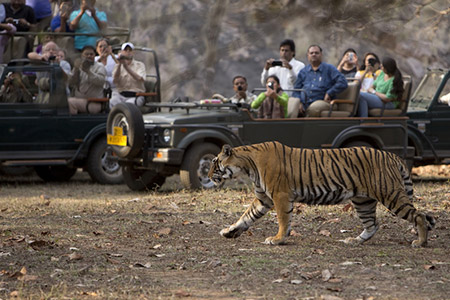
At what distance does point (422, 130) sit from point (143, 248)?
25.0ft

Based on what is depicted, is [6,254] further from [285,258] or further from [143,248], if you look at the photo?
[285,258]

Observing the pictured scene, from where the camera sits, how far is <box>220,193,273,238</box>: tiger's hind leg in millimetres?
7922

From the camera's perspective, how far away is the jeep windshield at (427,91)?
47.1ft

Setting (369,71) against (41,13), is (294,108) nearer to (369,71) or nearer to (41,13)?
(369,71)

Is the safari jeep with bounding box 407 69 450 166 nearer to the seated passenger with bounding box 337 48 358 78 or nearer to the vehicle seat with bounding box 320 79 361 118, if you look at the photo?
the seated passenger with bounding box 337 48 358 78

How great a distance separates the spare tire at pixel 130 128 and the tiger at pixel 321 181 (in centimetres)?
391

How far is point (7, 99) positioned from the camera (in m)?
13.5

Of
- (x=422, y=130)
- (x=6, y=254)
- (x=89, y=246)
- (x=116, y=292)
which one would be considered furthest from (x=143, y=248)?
(x=422, y=130)

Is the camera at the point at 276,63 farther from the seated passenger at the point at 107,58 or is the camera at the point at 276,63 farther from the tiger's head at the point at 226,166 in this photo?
the tiger's head at the point at 226,166

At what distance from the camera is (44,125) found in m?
13.5

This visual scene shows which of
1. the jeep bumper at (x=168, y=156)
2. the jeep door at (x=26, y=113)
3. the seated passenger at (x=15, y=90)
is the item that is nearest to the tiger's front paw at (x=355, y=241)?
the jeep bumper at (x=168, y=156)

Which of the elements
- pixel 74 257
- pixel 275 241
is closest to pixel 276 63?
pixel 275 241

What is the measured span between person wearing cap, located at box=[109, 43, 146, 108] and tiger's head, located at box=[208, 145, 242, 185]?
6026 mm

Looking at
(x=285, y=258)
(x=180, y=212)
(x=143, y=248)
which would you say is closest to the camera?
(x=285, y=258)
